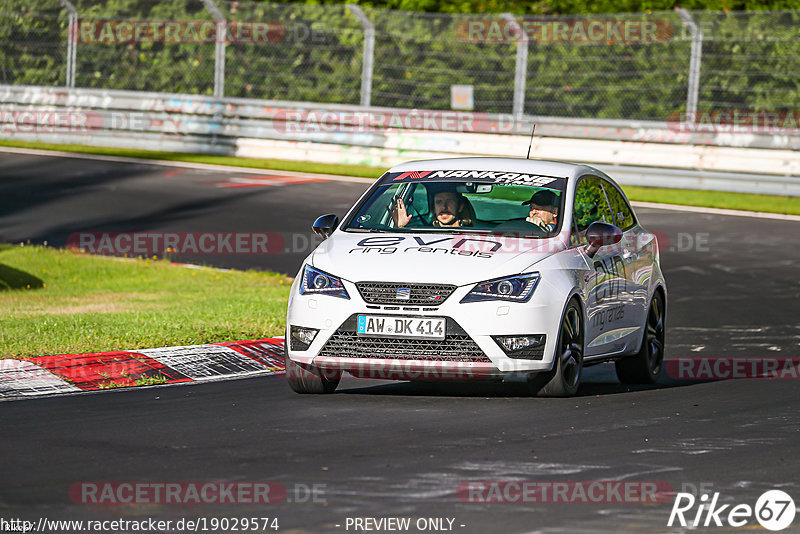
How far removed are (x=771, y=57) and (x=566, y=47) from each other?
12.0 feet

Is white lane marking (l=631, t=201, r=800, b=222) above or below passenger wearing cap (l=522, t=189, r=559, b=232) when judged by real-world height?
below

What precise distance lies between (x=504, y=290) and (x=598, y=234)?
1043 mm

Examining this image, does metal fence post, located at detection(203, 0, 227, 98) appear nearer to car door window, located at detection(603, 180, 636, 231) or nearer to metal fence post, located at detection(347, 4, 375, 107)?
metal fence post, located at detection(347, 4, 375, 107)

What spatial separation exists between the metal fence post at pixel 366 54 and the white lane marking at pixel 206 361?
17.4 metres

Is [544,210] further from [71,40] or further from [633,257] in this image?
[71,40]

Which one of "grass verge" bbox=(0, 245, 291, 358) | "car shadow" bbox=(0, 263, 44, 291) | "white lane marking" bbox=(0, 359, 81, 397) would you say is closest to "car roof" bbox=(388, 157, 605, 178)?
"grass verge" bbox=(0, 245, 291, 358)

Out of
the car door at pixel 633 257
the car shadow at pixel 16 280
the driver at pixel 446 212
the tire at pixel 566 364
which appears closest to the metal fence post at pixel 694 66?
the car shadow at pixel 16 280

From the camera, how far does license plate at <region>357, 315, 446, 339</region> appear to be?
28.9ft

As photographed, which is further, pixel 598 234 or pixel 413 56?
pixel 413 56

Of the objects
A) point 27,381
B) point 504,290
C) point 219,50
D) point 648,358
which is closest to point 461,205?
point 504,290

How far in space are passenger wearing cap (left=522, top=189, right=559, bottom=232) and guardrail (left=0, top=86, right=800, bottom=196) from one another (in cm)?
1498

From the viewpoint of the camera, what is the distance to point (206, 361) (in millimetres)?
10781

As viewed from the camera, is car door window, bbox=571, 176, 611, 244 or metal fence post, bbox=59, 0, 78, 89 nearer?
car door window, bbox=571, 176, 611, 244

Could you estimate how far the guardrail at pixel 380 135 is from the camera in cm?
2475
